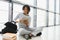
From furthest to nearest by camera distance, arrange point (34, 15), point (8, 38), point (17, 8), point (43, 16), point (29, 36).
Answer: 1. point (43, 16)
2. point (34, 15)
3. point (17, 8)
4. point (29, 36)
5. point (8, 38)

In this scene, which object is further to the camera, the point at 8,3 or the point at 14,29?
the point at 8,3

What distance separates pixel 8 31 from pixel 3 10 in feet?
10.8

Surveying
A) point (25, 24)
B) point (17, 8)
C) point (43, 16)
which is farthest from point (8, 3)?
point (43, 16)

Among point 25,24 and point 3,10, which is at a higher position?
point 3,10

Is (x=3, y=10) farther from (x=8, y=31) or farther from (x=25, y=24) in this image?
(x=8, y=31)

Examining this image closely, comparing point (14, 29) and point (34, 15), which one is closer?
point (14, 29)

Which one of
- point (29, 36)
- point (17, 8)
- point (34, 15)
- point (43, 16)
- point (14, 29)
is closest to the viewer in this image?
point (14, 29)

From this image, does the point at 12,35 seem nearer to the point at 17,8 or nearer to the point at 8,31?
the point at 8,31

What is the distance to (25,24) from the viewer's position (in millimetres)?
3049

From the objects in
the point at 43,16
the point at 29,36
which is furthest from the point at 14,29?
the point at 43,16

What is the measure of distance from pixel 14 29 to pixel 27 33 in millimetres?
1815

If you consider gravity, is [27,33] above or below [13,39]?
below

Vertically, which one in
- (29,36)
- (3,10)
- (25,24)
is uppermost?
(3,10)

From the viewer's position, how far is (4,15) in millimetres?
4324
